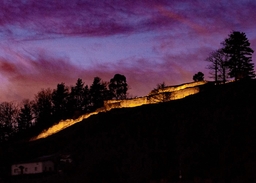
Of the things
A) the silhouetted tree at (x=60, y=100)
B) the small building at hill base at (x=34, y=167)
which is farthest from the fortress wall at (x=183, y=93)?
the silhouetted tree at (x=60, y=100)

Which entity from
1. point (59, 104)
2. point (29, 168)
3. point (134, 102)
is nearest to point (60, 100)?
point (59, 104)

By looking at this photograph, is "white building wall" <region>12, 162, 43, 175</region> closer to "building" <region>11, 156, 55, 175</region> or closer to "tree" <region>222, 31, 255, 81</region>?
"building" <region>11, 156, 55, 175</region>

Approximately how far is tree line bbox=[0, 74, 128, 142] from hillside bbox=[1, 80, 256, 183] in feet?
141

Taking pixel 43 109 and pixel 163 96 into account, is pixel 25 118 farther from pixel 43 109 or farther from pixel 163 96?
pixel 163 96

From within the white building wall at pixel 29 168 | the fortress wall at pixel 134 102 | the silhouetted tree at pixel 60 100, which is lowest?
the white building wall at pixel 29 168

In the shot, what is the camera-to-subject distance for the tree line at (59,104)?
124100 mm

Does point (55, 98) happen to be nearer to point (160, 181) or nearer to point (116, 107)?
point (116, 107)

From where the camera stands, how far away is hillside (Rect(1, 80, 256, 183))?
4788cm

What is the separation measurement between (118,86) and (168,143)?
3009 inches

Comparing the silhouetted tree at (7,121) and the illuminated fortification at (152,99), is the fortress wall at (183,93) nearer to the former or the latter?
the illuminated fortification at (152,99)

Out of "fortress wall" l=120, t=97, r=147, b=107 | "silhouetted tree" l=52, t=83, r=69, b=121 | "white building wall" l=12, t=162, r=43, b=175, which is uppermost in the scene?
"silhouetted tree" l=52, t=83, r=69, b=121

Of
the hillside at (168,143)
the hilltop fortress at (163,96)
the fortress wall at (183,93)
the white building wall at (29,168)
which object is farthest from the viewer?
the hilltop fortress at (163,96)

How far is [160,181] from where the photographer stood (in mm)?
42344

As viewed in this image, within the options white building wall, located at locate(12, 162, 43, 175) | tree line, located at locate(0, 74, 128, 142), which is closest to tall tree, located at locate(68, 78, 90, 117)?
tree line, located at locate(0, 74, 128, 142)
